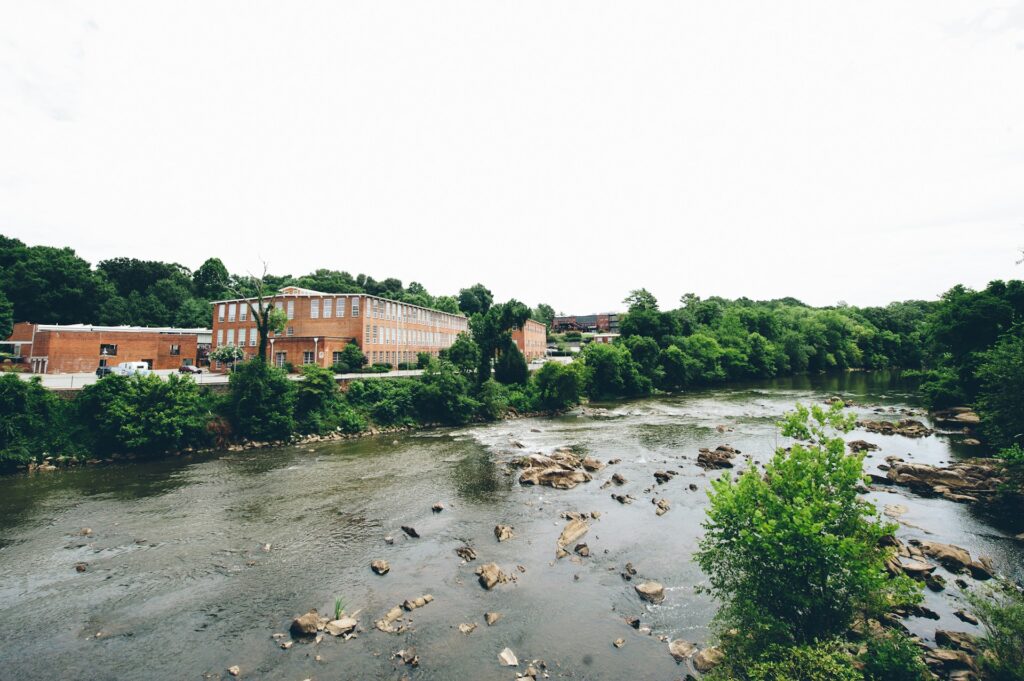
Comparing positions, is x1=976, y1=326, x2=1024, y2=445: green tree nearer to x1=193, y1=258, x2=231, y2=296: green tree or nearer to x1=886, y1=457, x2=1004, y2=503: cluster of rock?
x1=886, y1=457, x2=1004, y2=503: cluster of rock

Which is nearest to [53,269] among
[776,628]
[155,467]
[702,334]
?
[155,467]

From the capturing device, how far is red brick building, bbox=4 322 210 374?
5181 cm

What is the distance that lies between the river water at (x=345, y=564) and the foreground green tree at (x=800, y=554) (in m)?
2.96

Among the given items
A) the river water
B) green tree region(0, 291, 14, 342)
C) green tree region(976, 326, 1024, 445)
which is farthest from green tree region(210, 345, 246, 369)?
green tree region(976, 326, 1024, 445)

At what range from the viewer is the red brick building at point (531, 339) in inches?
3428

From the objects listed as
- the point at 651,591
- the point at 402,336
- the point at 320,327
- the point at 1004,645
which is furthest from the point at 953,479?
the point at 320,327

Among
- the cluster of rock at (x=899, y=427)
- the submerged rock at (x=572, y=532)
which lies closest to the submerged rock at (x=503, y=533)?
the submerged rock at (x=572, y=532)

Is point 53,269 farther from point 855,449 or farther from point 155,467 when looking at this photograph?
point 855,449

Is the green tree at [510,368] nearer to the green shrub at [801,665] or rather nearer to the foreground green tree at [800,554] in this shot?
the foreground green tree at [800,554]

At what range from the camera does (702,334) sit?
270 ft

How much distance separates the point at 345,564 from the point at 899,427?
41975mm

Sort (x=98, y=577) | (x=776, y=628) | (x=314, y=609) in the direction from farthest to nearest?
(x=98, y=577) → (x=314, y=609) → (x=776, y=628)

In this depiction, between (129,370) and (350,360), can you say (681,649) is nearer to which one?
(129,370)

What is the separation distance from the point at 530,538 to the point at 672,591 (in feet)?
19.1
